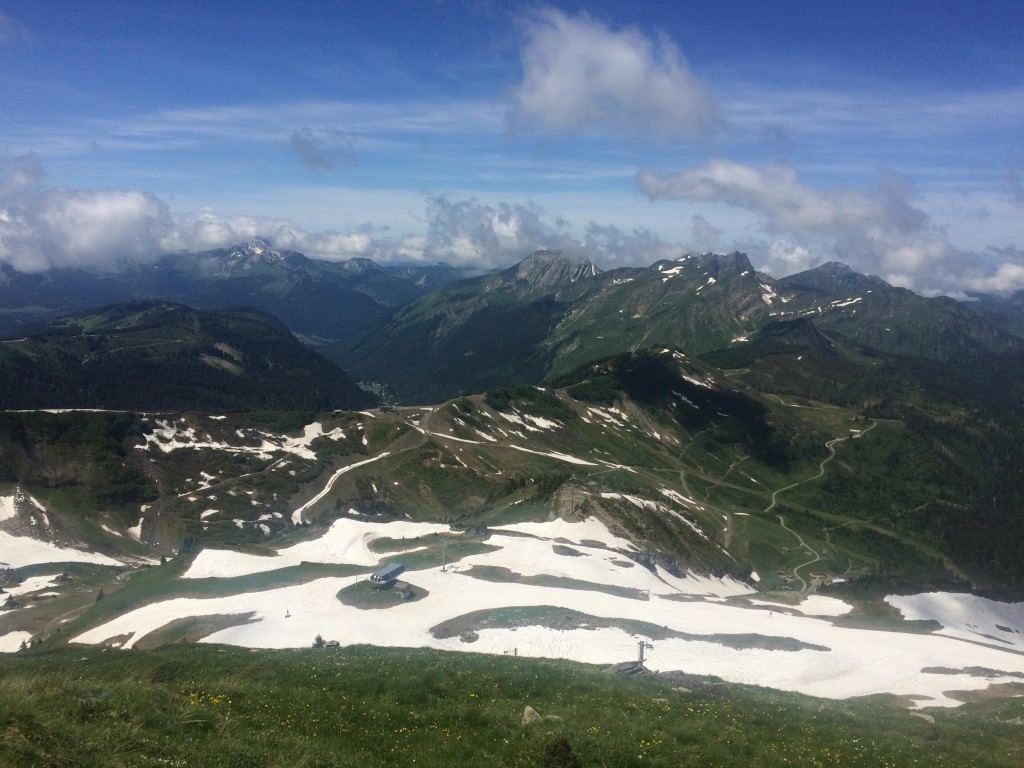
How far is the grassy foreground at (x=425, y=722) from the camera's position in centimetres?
1562

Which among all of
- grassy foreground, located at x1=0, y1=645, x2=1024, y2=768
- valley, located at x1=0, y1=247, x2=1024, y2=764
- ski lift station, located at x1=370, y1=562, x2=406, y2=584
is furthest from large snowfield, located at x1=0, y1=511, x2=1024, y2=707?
grassy foreground, located at x1=0, y1=645, x2=1024, y2=768

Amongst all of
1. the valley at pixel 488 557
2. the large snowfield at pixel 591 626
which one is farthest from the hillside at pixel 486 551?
the valley at pixel 488 557

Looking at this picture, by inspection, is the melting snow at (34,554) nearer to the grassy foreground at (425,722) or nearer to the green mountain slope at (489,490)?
the green mountain slope at (489,490)

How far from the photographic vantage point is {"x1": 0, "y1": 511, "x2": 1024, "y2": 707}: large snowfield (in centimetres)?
4791

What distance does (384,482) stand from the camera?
14238cm

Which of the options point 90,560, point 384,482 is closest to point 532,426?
point 384,482

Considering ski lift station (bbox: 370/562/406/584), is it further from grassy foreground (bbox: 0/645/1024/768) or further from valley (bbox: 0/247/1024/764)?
grassy foreground (bbox: 0/645/1024/768)

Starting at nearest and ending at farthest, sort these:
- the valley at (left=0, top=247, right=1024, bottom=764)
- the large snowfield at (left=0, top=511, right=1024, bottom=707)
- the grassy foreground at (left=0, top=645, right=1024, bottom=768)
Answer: the grassy foreground at (left=0, top=645, right=1024, bottom=768) < the large snowfield at (left=0, top=511, right=1024, bottom=707) < the valley at (left=0, top=247, right=1024, bottom=764)

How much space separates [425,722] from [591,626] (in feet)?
109

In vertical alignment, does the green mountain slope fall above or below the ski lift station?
below

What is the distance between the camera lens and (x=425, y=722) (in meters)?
21.7

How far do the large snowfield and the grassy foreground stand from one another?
41.7ft

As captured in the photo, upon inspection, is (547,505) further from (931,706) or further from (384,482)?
(931,706)

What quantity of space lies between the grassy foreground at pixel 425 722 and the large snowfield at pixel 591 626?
41.7 feet
